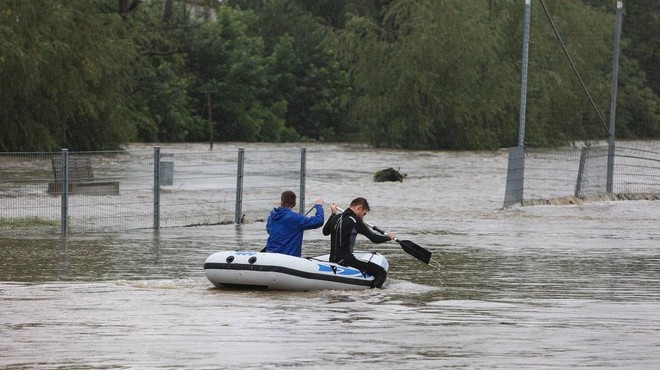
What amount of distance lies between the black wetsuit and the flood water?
14.0 inches

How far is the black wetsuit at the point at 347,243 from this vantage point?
682 inches

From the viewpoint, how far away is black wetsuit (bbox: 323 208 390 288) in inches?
682

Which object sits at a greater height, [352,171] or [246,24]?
[246,24]

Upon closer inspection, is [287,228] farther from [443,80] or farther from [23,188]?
[443,80]

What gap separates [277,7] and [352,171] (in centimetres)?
4110

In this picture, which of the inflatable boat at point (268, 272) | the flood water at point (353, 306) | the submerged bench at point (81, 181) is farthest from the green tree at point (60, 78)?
the inflatable boat at point (268, 272)

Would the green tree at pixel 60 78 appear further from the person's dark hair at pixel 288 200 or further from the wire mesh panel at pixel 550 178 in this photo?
the person's dark hair at pixel 288 200

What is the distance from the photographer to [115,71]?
163ft

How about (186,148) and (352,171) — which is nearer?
(352,171)

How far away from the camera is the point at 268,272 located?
1634 cm

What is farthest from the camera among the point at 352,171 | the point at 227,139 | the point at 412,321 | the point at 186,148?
the point at 227,139

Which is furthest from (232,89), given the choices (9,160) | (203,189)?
(9,160)

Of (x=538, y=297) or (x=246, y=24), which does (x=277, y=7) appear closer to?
(x=246, y=24)

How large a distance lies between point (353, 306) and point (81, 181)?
12.5m
